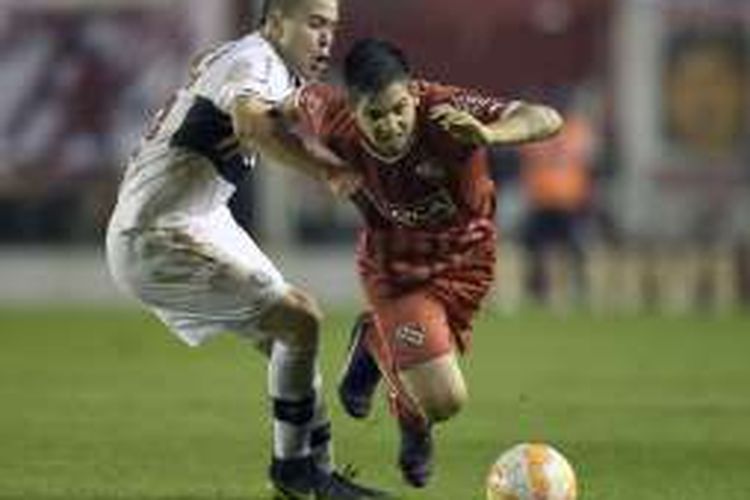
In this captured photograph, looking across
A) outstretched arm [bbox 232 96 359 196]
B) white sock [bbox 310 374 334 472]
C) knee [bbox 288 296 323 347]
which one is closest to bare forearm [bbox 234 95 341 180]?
outstretched arm [bbox 232 96 359 196]

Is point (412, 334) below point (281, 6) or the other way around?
below

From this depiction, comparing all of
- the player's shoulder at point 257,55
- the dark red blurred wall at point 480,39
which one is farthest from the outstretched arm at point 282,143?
the dark red blurred wall at point 480,39

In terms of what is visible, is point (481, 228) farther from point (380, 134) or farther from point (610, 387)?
point (610, 387)

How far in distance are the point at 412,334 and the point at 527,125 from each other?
1374 millimetres

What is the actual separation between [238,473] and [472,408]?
159 inches

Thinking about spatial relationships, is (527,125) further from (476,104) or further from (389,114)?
(389,114)

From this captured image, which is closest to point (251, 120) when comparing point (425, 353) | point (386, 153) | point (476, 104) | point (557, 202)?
point (386, 153)

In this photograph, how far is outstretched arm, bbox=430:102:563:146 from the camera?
34.3ft

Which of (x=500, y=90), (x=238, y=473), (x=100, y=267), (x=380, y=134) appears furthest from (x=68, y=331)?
(x=380, y=134)

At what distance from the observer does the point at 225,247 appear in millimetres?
11195

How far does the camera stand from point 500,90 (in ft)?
99.5

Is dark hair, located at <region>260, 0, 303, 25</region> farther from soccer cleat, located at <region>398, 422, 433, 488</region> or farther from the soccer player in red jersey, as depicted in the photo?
soccer cleat, located at <region>398, 422, 433, 488</region>

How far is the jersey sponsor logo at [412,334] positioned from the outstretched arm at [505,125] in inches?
44.1

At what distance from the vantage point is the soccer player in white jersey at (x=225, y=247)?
36.2 ft
